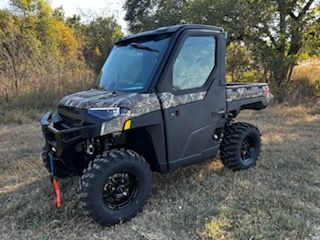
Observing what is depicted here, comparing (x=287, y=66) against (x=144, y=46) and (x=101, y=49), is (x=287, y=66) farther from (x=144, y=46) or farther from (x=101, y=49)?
(x=101, y=49)

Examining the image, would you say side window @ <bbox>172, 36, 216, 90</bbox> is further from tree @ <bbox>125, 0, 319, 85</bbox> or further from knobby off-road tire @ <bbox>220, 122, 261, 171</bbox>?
tree @ <bbox>125, 0, 319, 85</bbox>

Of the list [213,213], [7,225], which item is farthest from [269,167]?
[7,225]

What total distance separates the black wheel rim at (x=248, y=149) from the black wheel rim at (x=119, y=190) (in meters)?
1.85

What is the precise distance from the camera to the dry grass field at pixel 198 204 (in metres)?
3.16

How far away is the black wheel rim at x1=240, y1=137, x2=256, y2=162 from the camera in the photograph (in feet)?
15.4

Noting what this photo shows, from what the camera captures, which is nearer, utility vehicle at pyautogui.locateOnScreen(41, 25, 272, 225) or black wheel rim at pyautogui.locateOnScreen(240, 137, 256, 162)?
utility vehicle at pyautogui.locateOnScreen(41, 25, 272, 225)

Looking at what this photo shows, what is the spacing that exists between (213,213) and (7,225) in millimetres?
1943

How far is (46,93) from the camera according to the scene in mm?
10180

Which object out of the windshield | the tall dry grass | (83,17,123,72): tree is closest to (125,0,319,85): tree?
the tall dry grass

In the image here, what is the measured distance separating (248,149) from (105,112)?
7.71 feet

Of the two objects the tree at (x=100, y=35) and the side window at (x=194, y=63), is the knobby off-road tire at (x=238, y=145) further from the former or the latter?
the tree at (x=100, y=35)

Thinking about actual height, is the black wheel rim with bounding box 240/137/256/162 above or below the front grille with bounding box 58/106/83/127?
below

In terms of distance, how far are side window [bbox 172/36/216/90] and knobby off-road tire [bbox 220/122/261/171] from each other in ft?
3.12

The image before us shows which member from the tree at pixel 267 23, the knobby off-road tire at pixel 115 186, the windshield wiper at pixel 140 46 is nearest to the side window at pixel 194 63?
the windshield wiper at pixel 140 46
